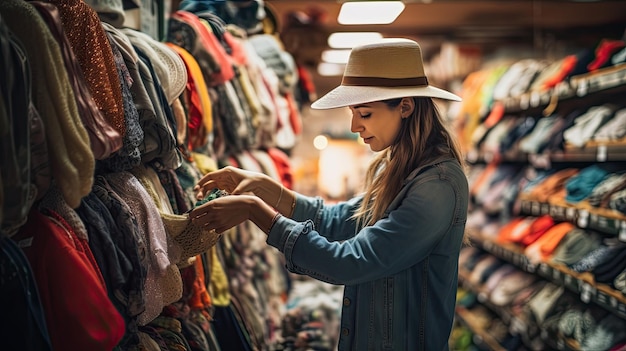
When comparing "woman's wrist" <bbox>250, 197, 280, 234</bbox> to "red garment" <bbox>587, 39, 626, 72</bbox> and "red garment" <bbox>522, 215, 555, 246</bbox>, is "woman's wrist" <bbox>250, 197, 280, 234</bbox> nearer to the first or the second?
"red garment" <bbox>587, 39, 626, 72</bbox>

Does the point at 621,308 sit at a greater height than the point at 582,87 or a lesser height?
lesser

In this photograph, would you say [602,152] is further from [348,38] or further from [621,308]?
[348,38]

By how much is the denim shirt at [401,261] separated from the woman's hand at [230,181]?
36cm

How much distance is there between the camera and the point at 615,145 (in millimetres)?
3400

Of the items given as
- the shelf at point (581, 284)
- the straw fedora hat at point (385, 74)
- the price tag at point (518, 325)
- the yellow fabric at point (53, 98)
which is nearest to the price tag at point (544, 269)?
the shelf at point (581, 284)

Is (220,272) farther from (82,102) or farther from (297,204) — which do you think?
Answer: (82,102)

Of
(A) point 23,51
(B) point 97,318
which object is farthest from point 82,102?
(B) point 97,318

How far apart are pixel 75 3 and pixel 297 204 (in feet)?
3.80

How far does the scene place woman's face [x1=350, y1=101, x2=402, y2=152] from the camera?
7.13 feet

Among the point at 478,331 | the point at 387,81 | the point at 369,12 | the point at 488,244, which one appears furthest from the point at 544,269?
the point at 369,12

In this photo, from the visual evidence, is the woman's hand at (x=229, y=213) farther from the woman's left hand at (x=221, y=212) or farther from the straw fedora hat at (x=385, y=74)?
the straw fedora hat at (x=385, y=74)

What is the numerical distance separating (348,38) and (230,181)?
4.91 m

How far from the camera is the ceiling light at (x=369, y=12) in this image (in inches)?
214

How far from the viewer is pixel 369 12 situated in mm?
5699
